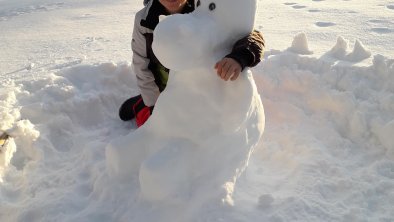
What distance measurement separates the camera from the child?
129cm

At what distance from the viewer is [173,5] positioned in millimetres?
1669

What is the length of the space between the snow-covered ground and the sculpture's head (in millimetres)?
513

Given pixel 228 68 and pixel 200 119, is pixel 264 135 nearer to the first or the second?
pixel 200 119

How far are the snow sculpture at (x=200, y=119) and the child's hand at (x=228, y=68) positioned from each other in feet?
0.23

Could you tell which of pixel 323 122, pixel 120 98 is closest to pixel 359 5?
pixel 323 122

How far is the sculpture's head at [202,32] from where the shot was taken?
45.6 inches

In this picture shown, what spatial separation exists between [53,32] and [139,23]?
7.31 feet

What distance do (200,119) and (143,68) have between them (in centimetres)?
76

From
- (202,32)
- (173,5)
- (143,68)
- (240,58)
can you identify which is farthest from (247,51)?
(143,68)

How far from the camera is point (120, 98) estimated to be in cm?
235

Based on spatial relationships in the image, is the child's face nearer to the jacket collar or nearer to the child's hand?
the jacket collar

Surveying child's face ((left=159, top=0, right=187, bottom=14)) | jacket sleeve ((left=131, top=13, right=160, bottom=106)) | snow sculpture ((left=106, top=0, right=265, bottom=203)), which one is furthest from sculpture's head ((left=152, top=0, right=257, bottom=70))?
jacket sleeve ((left=131, top=13, right=160, bottom=106))

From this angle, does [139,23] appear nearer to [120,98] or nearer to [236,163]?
[120,98]

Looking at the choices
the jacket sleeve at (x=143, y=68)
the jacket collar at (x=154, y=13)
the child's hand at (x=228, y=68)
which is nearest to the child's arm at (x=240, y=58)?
the child's hand at (x=228, y=68)
